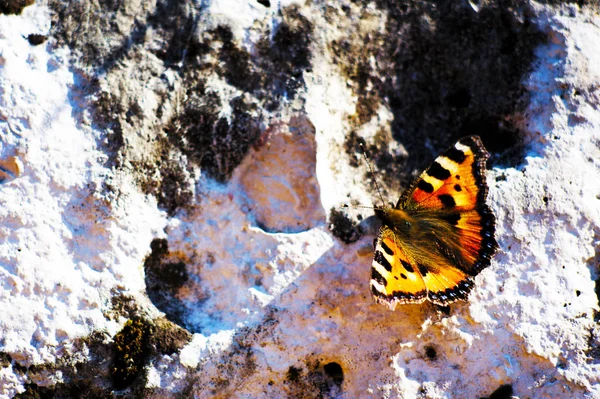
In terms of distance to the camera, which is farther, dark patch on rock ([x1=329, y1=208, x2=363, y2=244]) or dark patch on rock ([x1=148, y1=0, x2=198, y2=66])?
dark patch on rock ([x1=148, y1=0, x2=198, y2=66])

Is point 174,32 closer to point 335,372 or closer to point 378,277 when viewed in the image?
point 378,277

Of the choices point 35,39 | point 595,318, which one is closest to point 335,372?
point 595,318

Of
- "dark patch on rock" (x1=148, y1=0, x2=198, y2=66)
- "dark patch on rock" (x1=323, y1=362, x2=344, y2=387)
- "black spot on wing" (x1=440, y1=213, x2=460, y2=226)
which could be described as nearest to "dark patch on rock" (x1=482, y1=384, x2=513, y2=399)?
"dark patch on rock" (x1=323, y1=362, x2=344, y2=387)

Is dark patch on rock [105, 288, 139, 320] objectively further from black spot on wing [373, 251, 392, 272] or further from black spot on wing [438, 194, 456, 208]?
black spot on wing [438, 194, 456, 208]

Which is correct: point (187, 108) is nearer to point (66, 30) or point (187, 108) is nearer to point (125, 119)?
point (125, 119)

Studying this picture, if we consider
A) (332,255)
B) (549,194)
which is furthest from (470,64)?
(332,255)

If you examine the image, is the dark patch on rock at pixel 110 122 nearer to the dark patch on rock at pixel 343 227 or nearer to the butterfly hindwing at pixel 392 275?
the dark patch on rock at pixel 343 227

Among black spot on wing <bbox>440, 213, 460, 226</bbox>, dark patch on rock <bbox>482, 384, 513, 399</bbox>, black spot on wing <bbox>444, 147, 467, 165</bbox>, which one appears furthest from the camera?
black spot on wing <bbox>440, 213, 460, 226</bbox>
